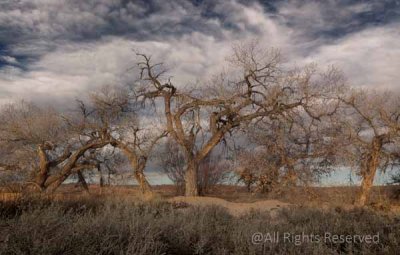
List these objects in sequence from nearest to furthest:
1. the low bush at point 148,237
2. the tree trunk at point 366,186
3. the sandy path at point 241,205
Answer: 1. the low bush at point 148,237
2. the sandy path at point 241,205
3. the tree trunk at point 366,186

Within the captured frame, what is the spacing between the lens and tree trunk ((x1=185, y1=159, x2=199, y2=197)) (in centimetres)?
2547

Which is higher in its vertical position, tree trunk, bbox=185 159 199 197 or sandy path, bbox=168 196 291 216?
tree trunk, bbox=185 159 199 197

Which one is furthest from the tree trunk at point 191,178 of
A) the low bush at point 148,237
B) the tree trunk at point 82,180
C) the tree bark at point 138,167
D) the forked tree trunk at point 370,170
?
the low bush at point 148,237

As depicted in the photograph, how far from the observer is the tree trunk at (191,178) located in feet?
83.6

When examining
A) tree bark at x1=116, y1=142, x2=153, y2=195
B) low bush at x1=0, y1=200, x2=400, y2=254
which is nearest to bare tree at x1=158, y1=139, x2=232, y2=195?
tree bark at x1=116, y1=142, x2=153, y2=195

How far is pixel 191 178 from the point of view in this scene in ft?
84.3

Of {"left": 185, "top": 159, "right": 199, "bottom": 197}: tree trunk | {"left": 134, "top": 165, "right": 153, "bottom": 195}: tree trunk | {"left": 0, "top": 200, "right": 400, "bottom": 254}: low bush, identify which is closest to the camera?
{"left": 0, "top": 200, "right": 400, "bottom": 254}: low bush

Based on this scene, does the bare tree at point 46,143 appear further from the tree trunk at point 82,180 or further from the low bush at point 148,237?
the low bush at point 148,237

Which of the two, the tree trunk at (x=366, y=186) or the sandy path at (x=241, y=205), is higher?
the tree trunk at (x=366, y=186)

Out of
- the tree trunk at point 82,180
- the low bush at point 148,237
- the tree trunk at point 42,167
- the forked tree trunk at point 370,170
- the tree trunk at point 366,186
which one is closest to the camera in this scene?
the low bush at point 148,237

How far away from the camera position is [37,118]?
2788 centimetres

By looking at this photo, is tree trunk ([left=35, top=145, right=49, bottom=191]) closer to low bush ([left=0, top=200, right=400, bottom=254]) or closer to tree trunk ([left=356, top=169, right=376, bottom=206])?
low bush ([left=0, top=200, right=400, bottom=254])

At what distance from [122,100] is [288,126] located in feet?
33.6

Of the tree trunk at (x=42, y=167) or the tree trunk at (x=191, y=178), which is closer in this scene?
the tree trunk at (x=191, y=178)
